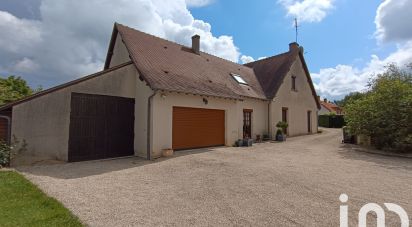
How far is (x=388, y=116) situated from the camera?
43.3 ft

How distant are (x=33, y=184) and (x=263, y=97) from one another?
14.8 meters

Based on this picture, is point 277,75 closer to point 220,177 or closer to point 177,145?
point 177,145

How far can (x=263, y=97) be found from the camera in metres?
17.9

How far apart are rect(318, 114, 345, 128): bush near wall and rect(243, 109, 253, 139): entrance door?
21.7 m

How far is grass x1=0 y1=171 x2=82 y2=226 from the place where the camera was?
390 centimetres

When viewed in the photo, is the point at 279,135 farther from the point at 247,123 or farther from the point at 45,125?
the point at 45,125

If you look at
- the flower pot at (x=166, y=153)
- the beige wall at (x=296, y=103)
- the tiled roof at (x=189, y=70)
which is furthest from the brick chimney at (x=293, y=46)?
the flower pot at (x=166, y=153)

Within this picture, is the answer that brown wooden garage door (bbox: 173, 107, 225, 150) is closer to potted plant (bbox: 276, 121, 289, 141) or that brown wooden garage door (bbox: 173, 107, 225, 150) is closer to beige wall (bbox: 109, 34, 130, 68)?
beige wall (bbox: 109, 34, 130, 68)

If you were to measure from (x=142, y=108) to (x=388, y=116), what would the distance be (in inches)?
502

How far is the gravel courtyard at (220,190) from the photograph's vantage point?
13.8 ft

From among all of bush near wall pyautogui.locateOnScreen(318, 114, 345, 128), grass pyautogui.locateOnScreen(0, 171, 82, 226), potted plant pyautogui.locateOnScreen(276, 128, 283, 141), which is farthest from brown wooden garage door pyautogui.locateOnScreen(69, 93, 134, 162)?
bush near wall pyautogui.locateOnScreen(318, 114, 345, 128)

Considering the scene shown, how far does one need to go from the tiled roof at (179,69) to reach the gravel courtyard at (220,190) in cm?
405

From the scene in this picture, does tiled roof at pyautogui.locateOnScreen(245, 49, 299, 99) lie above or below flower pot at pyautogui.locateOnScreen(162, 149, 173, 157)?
above

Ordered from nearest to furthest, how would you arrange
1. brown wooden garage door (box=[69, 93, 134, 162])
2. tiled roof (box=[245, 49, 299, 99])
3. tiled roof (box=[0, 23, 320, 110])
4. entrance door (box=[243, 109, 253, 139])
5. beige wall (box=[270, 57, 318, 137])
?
brown wooden garage door (box=[69, 93, 134, 162]) → tiled roof (box=[0, 23, 320, 110]) → entrance door (box=[243, 109, 253, 139]) → beige wall (box=[270, 57, 318, 137]) → tiled roof (box=[245, 49, 299, 99])
